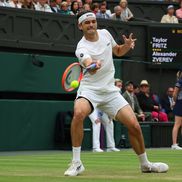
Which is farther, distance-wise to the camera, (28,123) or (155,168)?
(28,123)

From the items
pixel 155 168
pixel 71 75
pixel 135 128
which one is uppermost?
pixel 71 75

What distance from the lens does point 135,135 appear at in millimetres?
10180

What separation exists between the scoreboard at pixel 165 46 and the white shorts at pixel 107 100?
1615cm

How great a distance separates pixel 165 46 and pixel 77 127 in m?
16.9

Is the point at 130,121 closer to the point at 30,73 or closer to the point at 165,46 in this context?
the point at 30,73

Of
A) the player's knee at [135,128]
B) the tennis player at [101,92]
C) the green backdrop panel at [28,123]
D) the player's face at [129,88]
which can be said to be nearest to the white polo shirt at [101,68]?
the tennis player at [101,92]

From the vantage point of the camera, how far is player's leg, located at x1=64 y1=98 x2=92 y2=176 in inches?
389

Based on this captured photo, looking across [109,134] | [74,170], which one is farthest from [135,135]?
[109,134]

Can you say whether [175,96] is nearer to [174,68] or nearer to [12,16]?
[12,16]

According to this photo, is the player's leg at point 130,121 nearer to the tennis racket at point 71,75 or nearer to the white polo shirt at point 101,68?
the white polo shirt at point 101,68

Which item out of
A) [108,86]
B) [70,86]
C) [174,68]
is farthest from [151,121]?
[108,86]

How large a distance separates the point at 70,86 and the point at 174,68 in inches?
587

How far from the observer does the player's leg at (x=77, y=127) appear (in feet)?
32.4

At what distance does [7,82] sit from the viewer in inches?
848
